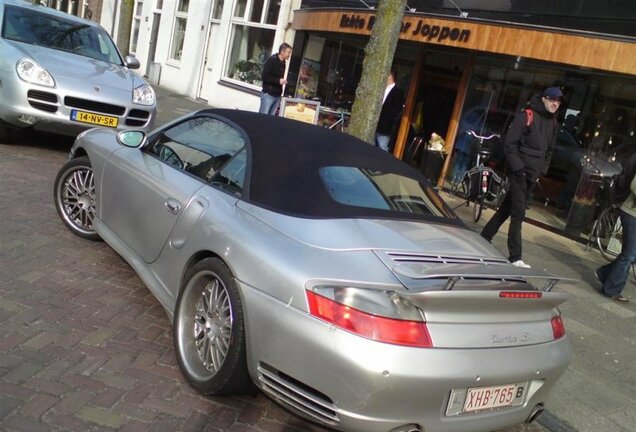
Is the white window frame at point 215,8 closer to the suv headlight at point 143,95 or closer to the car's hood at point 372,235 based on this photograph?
the suv headlight at point 143,95

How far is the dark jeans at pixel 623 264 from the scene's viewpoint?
566 centimetres

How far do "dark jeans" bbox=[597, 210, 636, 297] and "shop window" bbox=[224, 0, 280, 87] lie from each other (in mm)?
11665

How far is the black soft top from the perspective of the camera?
304 centimetres

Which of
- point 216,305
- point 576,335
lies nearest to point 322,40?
point 576,335

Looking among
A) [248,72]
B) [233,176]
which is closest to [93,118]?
[233,176]

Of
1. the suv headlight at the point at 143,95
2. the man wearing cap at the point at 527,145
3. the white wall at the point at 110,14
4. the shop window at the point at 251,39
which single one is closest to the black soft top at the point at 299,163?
the man wearing cap at the point at 527,145

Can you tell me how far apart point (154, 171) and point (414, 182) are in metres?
1.71

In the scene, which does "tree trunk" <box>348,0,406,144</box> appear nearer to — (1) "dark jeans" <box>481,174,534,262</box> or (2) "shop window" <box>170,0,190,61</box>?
(1) "dark jeans" <box>481,174,534,262</box>

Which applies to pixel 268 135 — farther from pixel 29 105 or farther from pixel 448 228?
pixel 29 105

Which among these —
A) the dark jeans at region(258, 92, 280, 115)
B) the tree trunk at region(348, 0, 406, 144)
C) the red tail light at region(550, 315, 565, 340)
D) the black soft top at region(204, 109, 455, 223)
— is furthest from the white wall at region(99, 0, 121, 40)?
the red tail light at region(550, 315, 565, 340)

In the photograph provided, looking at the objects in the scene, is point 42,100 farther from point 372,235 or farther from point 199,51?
point 199,51

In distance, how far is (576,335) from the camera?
191 inches

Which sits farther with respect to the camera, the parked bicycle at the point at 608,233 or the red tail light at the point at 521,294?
the parked bicycle at the point at 608,233

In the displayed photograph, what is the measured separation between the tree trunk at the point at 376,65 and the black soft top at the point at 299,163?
2.95m
